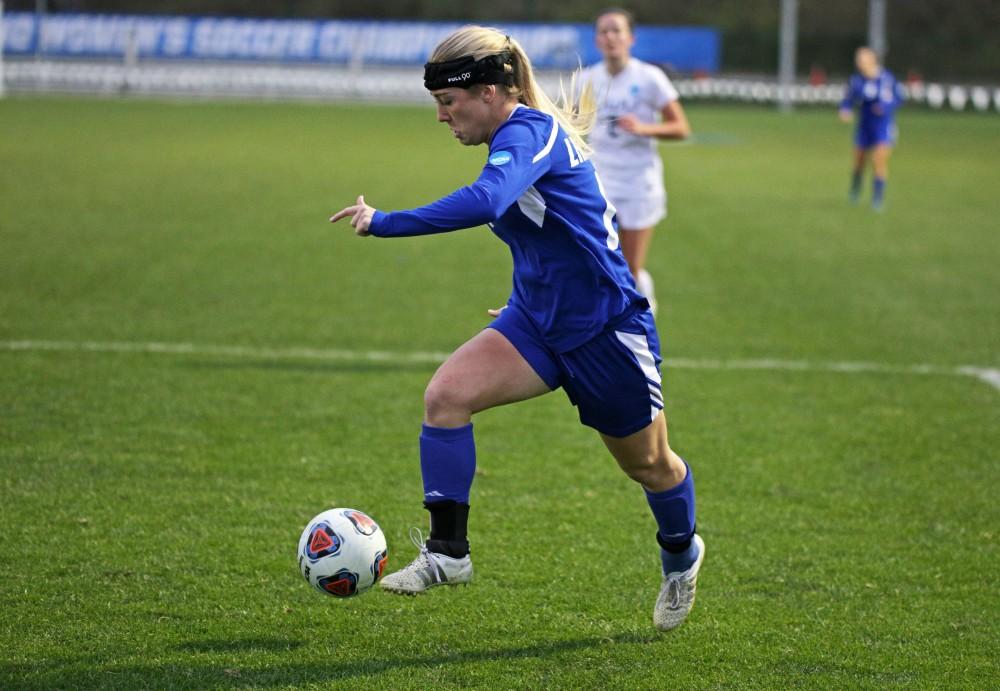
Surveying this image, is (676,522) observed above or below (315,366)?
above

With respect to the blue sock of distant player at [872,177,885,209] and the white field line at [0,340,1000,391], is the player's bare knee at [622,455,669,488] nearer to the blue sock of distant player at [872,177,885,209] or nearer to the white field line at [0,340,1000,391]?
the white field line at [0,340,1000,391]

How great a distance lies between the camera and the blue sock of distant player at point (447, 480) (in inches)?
163

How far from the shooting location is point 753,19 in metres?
61.5

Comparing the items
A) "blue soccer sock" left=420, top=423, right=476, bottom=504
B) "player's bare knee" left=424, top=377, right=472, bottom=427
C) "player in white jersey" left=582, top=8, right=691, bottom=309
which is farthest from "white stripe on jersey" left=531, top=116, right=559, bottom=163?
"player in white jersey" left=582, top=8, right=691, bottom=309

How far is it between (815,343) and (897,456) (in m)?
2.99

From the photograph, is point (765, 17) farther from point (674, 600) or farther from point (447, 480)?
point (447, 480)

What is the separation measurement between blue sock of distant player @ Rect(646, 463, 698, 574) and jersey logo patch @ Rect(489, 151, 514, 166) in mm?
1285

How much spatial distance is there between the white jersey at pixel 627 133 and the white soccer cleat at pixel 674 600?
5322 millimetres

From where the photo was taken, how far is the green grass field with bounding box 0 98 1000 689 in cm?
418

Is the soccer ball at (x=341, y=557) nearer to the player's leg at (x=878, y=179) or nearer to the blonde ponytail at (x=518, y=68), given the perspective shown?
the blonde ponytail at (x=518, y=68)

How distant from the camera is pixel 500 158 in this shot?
3797 millimetres

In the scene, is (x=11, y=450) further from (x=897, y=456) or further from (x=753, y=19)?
(x=753, y=19)

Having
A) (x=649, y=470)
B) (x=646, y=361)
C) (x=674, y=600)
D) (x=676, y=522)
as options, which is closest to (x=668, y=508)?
(x=676, y=522)

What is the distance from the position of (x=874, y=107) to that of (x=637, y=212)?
13.0m
